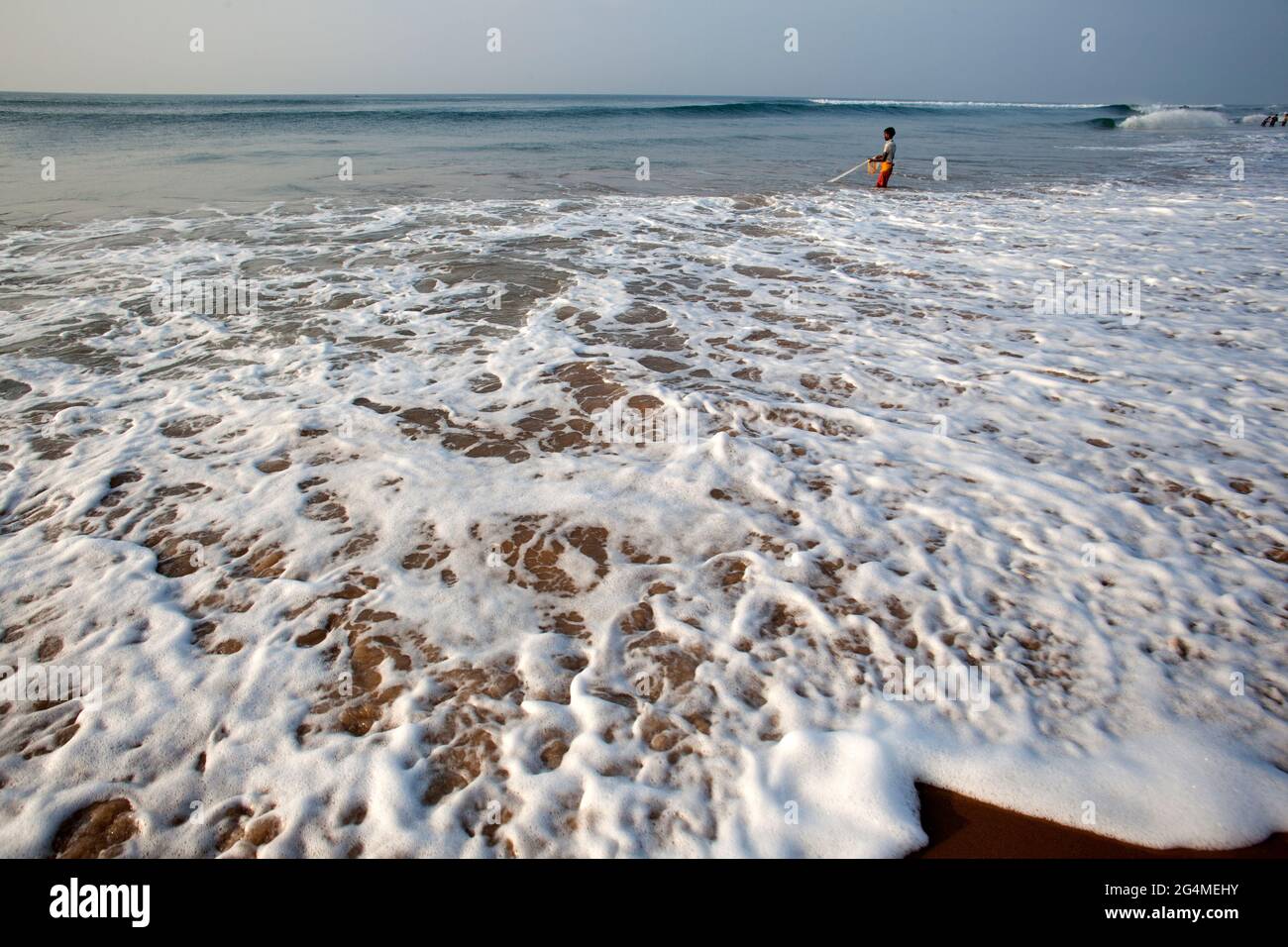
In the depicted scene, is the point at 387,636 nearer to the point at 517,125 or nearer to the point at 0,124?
the point at 517,125

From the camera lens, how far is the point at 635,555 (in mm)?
3338

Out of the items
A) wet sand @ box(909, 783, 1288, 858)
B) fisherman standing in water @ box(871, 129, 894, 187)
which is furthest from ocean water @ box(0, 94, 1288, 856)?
fisherman standing in water @ box(871, 129, 894, 187)

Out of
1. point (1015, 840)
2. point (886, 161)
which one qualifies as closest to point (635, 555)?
point (1015, 840)

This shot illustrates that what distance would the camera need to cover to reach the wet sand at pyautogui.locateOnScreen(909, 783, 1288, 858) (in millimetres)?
2018

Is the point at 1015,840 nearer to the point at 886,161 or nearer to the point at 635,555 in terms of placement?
the point at 635,555

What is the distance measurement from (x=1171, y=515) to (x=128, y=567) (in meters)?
5.35

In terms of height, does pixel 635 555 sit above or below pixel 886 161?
below

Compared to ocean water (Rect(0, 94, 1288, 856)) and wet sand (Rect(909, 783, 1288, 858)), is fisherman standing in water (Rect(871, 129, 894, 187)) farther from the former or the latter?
wet sand (Rect(909, 783, 1288, 858))

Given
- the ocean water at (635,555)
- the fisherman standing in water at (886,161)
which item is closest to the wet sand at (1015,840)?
the ocean water at (635,555)

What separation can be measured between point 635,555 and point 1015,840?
6.23 ft
